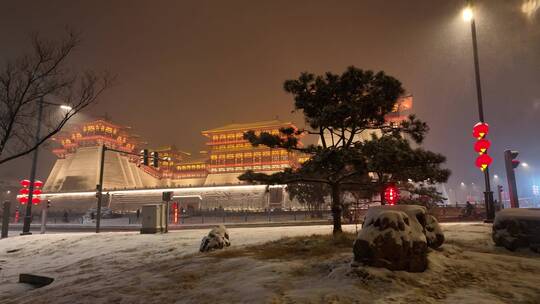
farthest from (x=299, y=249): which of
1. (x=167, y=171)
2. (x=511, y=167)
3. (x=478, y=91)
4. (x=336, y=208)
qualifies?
(x=167, y=171)

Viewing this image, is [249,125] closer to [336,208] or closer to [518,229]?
[336,208]

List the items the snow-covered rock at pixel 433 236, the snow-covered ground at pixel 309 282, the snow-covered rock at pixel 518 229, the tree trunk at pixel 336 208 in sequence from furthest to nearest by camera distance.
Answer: the tree trunk at pixel 336 208 → the snow-covered rock at pixel 518 229 → the snow-covered rock at pixel 433 236 → the snow-covered ground at pixel 309 282

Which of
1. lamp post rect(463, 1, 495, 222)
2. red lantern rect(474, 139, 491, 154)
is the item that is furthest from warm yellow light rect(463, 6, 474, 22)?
red lantern rect(474, 139, 491, 154)

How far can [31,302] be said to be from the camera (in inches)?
285

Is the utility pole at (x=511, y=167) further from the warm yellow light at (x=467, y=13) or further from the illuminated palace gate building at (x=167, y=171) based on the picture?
the illuminated palace gate building at (x=167, y=171)

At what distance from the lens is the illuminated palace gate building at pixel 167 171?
209ft

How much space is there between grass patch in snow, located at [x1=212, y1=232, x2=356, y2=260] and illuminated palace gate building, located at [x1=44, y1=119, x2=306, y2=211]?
158 ft

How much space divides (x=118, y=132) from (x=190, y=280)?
87.9 m

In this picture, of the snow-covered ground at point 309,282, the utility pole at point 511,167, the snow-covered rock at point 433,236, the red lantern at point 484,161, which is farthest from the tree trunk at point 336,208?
the utility pole at point 511,167

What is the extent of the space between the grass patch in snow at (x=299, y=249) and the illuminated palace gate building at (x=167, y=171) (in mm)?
48228

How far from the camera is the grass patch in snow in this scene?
880cm

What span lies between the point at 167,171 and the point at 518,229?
3487 inches

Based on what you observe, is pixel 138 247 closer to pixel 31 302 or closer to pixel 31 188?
pixel 31 302

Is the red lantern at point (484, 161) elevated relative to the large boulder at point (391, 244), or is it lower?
elevated
